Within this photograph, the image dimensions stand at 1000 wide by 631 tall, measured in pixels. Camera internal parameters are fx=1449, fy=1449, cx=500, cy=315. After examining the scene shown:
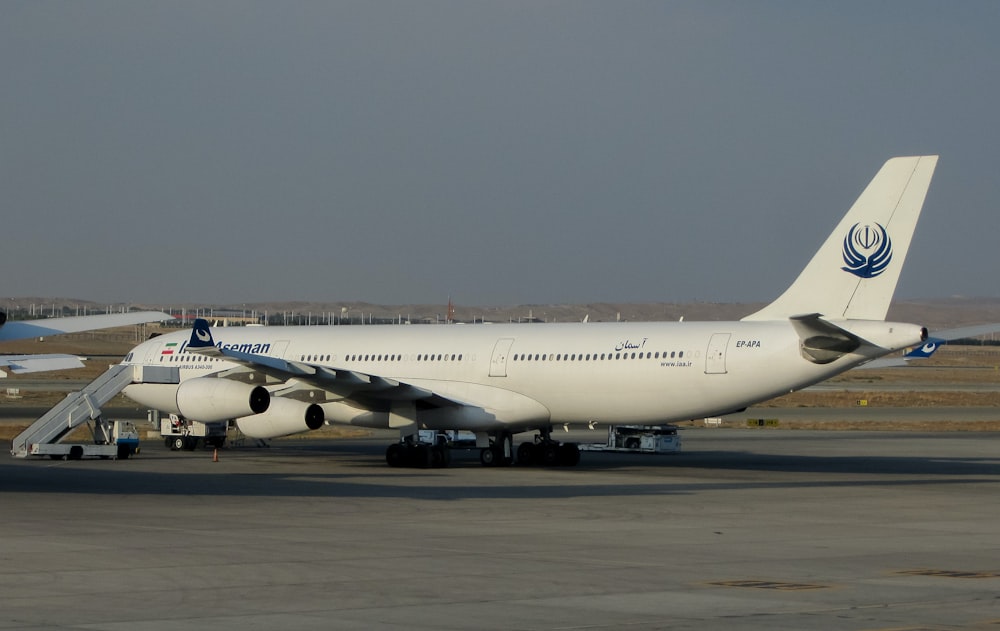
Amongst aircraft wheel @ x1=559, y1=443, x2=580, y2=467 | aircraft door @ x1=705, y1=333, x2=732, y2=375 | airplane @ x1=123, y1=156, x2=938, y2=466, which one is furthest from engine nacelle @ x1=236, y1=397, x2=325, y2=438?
aircraft door @ x1=705, y1=333, x2=732, y2=375

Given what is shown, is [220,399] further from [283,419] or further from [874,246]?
[874,246]

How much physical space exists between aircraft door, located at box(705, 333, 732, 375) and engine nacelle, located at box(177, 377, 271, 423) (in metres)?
10.2

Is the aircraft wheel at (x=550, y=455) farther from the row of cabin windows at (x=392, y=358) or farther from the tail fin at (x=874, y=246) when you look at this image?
the tail fin at (x=874, y=246)

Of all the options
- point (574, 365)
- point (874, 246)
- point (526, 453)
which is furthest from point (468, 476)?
point (874, 246)

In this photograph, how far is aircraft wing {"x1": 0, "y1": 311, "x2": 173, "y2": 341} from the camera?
2050 cm

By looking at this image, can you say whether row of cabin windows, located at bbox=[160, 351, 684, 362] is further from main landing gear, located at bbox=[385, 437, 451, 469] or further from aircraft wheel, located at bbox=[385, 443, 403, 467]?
aircraft wheel, located at bbox=[385, 443, 403, 467]

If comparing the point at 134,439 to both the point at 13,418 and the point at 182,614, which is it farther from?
the point at 182,614

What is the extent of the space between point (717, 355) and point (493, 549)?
1526 cm

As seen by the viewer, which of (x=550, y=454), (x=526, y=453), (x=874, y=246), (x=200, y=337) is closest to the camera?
(x=874, y=246)

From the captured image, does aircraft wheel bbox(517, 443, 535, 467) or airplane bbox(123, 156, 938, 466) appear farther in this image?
aircraft wheel bbox(517, 443, 535, 467)

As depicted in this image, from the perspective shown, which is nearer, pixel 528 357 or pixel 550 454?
pixel 528 357

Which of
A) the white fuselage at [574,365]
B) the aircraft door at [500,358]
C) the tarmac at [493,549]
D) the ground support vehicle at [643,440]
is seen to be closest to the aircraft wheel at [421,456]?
the tarmac at [493,549]

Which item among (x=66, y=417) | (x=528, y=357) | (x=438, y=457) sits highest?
(x=528, y=357)

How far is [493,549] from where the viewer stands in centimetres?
1714
